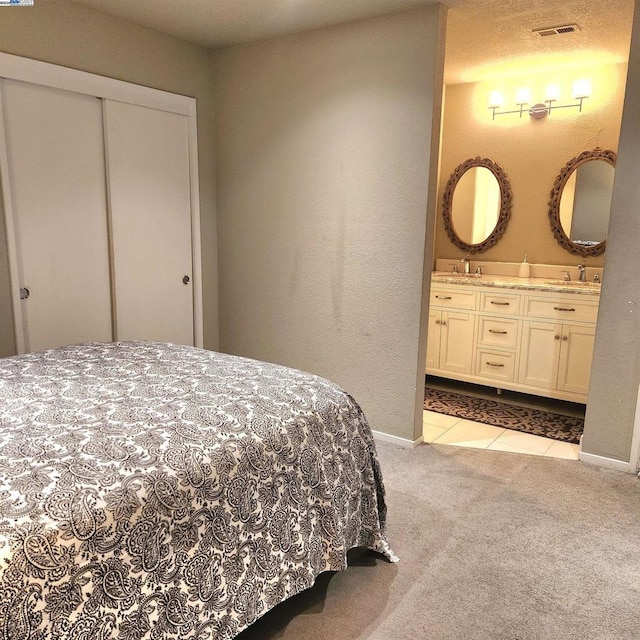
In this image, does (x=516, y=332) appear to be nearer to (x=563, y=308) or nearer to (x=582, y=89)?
(x=563, y=308)

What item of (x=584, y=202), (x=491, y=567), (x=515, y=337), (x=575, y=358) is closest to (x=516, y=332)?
(x=515, y=337)

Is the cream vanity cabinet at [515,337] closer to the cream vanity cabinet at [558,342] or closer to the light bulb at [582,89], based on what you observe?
the cream vanity cabinet at [558,342]

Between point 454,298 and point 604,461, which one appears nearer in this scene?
point 604,461

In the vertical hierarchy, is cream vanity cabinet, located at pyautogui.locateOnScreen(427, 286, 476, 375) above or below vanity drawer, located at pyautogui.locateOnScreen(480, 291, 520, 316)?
below

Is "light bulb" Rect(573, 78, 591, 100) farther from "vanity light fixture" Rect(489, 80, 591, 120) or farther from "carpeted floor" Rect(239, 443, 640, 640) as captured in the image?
"carpeted floor" Rect(239, 443, 640, 640)

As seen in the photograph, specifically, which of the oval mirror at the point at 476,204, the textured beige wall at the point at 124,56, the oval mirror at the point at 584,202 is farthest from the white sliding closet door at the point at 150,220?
the oval mirror at the point at 584,202

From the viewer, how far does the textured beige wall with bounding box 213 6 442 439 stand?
118 inches

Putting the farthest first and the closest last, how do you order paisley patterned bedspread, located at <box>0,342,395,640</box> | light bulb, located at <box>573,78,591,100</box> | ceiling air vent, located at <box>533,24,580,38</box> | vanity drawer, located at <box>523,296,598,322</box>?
light bulb, located at <box>573,78,591,100</box>, vanity drawer, located at <box>523,296,598,322</box>, ceiling air vent, located at <box>533,24,580,38</box>, paisley patterned bedspread, located at <box>0,342,395,640</box>

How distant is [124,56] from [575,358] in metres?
3.46

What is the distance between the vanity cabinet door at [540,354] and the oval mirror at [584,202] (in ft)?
2.57

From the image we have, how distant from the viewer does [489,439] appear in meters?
3.38

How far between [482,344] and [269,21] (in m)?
2.63

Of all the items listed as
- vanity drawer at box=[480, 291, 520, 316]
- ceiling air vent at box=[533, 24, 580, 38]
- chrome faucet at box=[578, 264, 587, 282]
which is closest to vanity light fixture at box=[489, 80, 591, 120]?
ceiling air vent at box=[533, 24, 580, 38]

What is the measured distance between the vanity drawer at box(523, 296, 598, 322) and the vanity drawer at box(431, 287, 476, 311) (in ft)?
1.32
